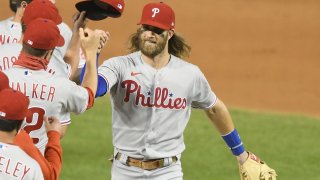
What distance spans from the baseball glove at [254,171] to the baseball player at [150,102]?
0.66m

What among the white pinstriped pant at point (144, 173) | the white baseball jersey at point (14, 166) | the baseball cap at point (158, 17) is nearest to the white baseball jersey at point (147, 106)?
the white pinstriped pant at point (144, 173)

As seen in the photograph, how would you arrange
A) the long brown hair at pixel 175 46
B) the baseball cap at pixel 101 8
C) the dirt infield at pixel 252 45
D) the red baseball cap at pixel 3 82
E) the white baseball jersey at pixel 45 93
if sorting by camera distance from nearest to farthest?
the red baseball cap at pixel 3 82 < the white baseball jersey at pixel 45 93 < the baseball cap at pixel 101 8 < the long brown hair at pixel 175 46 < the dirt infield at pixel 252 45

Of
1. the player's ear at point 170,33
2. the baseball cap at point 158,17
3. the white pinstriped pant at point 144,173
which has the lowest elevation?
the white pinstriped pant at point 144,173

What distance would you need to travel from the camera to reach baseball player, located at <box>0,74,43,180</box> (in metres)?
5.78

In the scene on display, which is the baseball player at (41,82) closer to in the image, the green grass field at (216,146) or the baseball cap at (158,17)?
the baseball cap at (158,17)

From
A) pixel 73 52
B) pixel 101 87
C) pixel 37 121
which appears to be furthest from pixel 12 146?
pixel 73 52

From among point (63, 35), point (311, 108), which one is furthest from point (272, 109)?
point (63, 35)

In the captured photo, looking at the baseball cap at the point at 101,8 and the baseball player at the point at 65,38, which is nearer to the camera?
the baseball cap at the point at 101,8

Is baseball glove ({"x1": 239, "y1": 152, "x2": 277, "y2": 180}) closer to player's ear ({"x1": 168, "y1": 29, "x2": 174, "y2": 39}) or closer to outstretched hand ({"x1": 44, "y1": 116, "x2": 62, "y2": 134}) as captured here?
player's ear ({"x1": 168, "y1": 29, "x2": 174, "y2": 39})

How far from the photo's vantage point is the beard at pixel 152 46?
25.8 ft

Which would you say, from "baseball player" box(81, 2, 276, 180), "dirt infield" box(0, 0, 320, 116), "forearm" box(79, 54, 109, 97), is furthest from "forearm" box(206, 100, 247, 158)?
"dirt infield" box(0, 0, 320, 116)

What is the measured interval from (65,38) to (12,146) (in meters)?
3.21

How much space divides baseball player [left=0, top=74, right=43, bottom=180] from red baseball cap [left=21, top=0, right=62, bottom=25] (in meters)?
1.36

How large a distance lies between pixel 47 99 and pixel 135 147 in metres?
1.35
